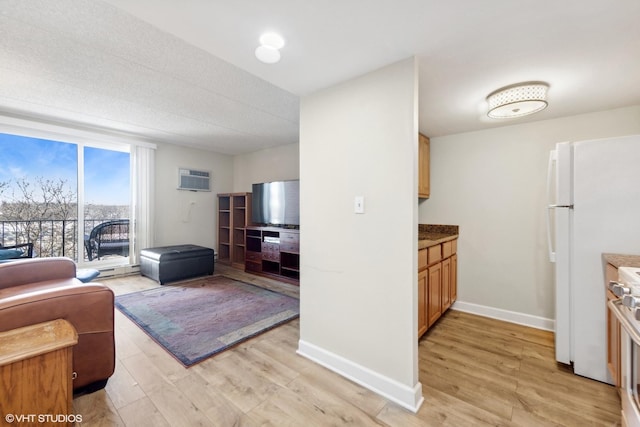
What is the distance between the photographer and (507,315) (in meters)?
2.84

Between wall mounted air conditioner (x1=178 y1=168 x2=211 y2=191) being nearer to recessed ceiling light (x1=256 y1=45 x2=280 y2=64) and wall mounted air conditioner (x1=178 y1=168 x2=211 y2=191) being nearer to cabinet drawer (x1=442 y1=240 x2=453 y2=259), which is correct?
recessed ceiling light (x1=256 y1=45 x2=280 y2=64)

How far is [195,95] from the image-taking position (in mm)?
2779

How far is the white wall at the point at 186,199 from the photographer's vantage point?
4832 mm

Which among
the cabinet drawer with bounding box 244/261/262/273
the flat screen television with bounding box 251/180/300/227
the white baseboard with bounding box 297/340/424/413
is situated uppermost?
the flat screen television with bounding box 251/180/300/227

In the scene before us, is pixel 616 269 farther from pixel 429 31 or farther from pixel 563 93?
pixel 429 31

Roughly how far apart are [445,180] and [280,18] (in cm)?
271

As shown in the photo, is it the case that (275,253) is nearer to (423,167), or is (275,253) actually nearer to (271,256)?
(271,256)

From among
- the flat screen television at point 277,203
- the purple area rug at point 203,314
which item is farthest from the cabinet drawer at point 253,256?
the purple area rug at point 203,314

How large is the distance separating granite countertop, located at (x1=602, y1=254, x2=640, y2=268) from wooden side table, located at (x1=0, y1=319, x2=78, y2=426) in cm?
290

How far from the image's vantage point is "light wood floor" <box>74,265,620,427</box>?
1.48m

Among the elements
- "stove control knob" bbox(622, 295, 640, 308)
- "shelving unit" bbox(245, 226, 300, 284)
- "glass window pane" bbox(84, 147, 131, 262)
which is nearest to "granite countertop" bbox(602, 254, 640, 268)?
"stove control knob" bbox(622, 295, 640, 308)

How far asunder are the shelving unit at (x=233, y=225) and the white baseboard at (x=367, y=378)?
3357mm

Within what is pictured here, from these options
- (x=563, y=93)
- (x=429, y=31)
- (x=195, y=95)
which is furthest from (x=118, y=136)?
(x=563, y=93)

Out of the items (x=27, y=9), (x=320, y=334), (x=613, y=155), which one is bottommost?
(x=320, y=334)
